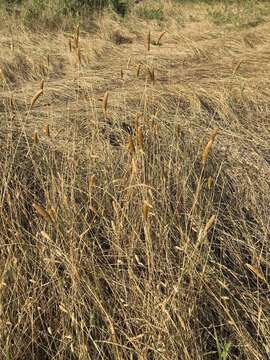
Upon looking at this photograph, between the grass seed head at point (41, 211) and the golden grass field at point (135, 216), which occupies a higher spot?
the grass seed head at point (41, 211)

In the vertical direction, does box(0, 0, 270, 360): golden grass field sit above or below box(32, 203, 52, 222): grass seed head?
below

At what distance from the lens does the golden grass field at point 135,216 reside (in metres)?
1.55

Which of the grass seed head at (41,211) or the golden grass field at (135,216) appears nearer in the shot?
the grass seed head at (41,211)

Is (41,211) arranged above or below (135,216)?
above

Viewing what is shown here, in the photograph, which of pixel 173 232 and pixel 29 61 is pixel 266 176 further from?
pixel 29 61

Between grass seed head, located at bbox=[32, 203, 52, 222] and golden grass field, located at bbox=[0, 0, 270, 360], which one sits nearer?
grass seed head, located at bbox=[32, 203, 52, 222]

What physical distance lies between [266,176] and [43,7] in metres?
4.62

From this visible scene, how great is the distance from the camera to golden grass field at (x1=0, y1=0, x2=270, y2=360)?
5.08 ft

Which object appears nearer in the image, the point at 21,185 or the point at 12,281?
the point at 12,281

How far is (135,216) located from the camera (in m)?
1.88

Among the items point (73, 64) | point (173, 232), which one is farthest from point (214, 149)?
point (73, 64)

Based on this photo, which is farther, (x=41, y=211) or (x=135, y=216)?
(x=135, y=216)

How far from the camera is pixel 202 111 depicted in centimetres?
356

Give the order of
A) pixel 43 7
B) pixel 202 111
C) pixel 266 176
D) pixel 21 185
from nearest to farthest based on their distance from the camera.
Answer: pixel 21 185, pixel 266 176, pixel 202 111, pixel 43 7
